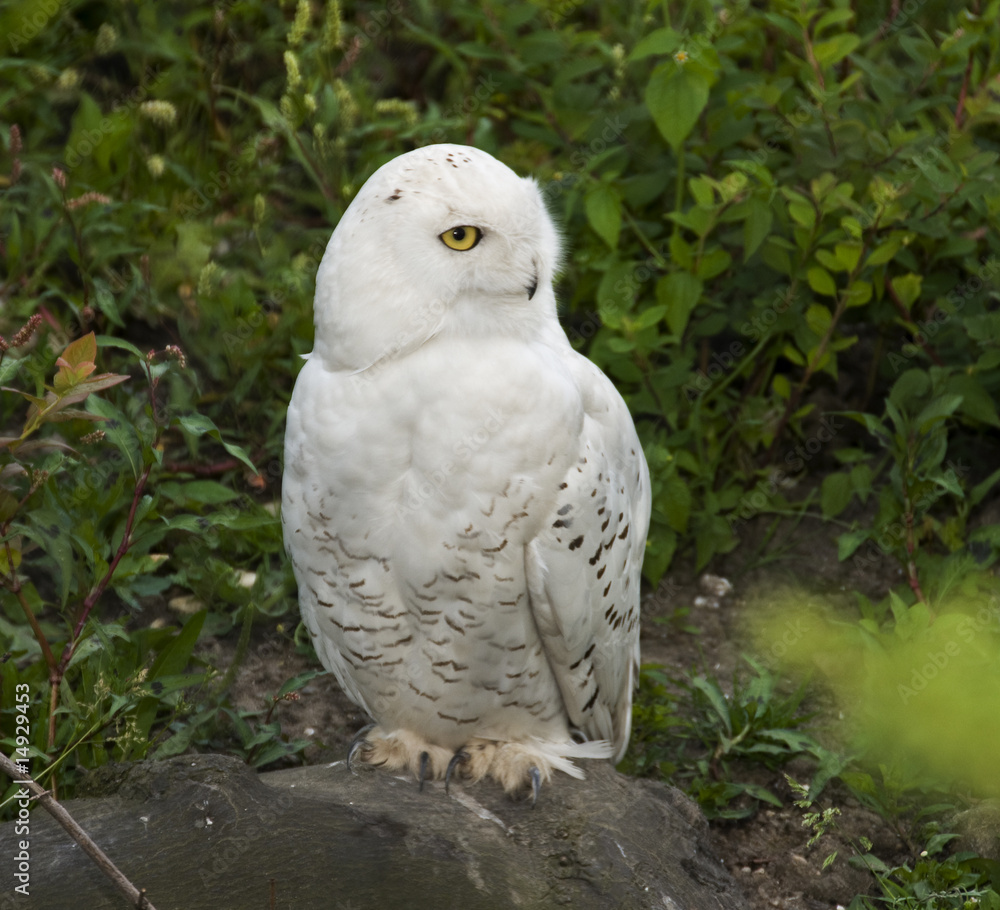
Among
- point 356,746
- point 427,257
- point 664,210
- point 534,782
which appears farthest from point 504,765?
point 664,210

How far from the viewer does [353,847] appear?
7.27 ft

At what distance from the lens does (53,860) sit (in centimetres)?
209

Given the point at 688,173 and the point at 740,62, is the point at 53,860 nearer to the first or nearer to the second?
the point at 688,173

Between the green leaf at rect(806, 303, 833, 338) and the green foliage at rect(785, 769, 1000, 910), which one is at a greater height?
the green leaf at rect(806, 303, 833, 338)

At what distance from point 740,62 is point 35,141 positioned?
3.11 meters

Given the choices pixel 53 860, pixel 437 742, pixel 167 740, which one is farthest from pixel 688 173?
pixel 53 860

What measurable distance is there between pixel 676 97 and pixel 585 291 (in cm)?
83

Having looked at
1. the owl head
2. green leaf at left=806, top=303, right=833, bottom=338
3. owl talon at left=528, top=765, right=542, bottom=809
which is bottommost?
owl talon at left=528, top=765, right=542, bottom=809

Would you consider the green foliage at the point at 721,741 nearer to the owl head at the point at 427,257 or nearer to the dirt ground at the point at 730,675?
the dirt ground at the point at 730,675

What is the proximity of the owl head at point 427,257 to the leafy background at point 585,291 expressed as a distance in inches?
27.3

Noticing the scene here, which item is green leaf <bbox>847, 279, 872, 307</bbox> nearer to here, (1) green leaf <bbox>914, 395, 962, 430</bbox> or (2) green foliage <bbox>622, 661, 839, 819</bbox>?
(1) green leaf <bbox>914, 395, 962, 430</bbox>

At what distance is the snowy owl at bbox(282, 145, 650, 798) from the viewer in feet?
7.29

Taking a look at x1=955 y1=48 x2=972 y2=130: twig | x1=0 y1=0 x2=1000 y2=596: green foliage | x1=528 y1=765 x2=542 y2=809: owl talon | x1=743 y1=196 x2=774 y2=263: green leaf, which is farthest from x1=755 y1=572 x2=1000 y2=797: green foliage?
x1=955 y1=48 x2=972 y2=130: twig

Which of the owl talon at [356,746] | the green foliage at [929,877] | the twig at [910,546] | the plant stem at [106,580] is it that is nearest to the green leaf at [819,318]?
the twig at [910,546]
